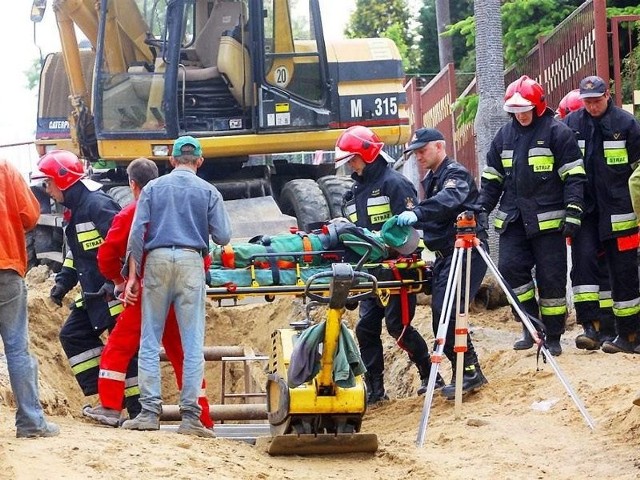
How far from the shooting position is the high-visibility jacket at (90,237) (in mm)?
10031

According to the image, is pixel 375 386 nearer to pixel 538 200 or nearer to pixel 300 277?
pixel 300 277

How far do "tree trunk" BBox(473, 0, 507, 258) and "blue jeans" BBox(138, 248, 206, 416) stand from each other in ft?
22.9

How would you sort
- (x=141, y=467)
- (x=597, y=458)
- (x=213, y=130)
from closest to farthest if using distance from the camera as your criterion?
(x=141, y=467) < (x=597, y=458) < (x=213, y=130)

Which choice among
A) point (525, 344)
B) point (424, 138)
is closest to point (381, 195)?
point (424, 138)

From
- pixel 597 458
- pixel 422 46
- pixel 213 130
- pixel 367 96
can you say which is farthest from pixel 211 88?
pixel 422 46

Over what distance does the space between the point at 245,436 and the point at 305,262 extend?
1389 millimetres

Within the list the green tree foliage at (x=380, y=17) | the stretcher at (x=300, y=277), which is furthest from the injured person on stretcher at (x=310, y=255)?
the green tree foliage at (x=380, y=17)

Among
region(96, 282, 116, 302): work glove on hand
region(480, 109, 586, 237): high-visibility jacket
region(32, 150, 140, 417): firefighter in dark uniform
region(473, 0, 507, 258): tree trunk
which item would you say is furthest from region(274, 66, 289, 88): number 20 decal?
region(96, 282, 116, 302): work glove on hand

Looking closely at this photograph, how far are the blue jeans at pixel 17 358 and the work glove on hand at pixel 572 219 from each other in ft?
13.9

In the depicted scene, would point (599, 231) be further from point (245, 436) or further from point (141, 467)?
point (141, 467)

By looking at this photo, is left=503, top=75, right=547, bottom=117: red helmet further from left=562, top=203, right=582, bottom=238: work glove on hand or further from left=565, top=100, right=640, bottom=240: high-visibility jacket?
left=562, top=203, right=582, bottom=238: work glove on hand

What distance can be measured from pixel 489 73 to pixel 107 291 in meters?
7.24

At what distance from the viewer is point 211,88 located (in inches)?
617

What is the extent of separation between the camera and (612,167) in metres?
10.7
